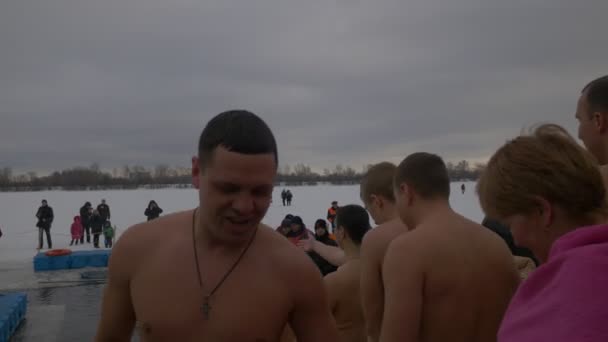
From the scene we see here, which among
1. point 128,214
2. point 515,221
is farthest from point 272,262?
point 128,214

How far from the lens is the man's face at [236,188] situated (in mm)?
1723

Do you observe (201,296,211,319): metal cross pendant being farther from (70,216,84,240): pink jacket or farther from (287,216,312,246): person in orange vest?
(70,216,84,240): pink jacket

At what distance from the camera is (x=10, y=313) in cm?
608

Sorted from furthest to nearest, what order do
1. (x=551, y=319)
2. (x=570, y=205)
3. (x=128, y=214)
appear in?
(x=128, y=214) → (x=570, y=205) → (x=551, y=319)

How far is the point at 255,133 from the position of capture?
179 cm

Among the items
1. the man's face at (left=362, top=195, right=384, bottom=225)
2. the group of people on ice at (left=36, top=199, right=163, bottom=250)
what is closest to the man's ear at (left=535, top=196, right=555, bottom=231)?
the man's face at (left=362, top=195, right=384, bottom=225)

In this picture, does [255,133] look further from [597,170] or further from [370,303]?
[370,303]

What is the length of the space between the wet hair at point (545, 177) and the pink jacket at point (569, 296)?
1.00 ft

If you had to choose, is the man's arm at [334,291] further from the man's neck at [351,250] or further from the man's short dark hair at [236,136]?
the man's short dark hair at [236,136]

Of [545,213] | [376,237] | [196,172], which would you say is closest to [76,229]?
[376,237]

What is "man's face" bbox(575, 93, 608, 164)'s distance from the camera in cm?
238

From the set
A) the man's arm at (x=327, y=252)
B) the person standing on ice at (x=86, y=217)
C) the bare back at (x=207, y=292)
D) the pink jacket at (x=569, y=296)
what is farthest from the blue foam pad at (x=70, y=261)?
the pink jacket at (x=569, y=296)

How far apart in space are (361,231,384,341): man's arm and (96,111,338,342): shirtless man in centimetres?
91

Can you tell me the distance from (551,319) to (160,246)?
156 cm
